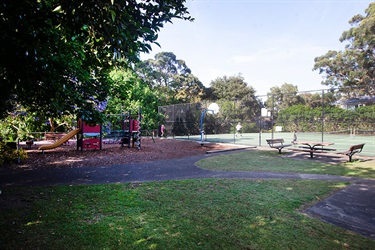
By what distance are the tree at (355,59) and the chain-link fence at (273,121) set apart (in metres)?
13.4

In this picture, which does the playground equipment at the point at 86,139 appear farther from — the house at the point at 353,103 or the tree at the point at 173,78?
the tree at the point at 173,78

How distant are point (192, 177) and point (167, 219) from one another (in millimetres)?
3262

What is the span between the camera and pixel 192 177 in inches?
278

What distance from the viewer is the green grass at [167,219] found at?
3.11m

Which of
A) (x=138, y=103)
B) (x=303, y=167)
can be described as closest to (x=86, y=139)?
(x=138, y=103)

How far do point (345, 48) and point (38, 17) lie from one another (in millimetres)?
47520

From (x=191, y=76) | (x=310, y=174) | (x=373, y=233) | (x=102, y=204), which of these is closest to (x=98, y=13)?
(x=102, y=204)

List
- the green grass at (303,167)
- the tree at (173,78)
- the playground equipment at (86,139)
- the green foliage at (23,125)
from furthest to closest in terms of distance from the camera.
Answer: the tree at (173,78)
the playground equipment at (86,139)
the green foliage at (23,125)
the green grass at (303,167)

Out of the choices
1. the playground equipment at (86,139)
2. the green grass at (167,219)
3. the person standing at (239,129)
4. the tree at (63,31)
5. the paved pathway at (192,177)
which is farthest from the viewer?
the person standing at (239,129)

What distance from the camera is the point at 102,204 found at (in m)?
4.53

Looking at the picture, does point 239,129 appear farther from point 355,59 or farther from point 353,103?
point 355,59

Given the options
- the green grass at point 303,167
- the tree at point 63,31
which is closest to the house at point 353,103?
the green grass at point 303,167

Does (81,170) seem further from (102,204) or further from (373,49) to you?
(373,49)

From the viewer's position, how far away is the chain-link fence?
17.5 meters
